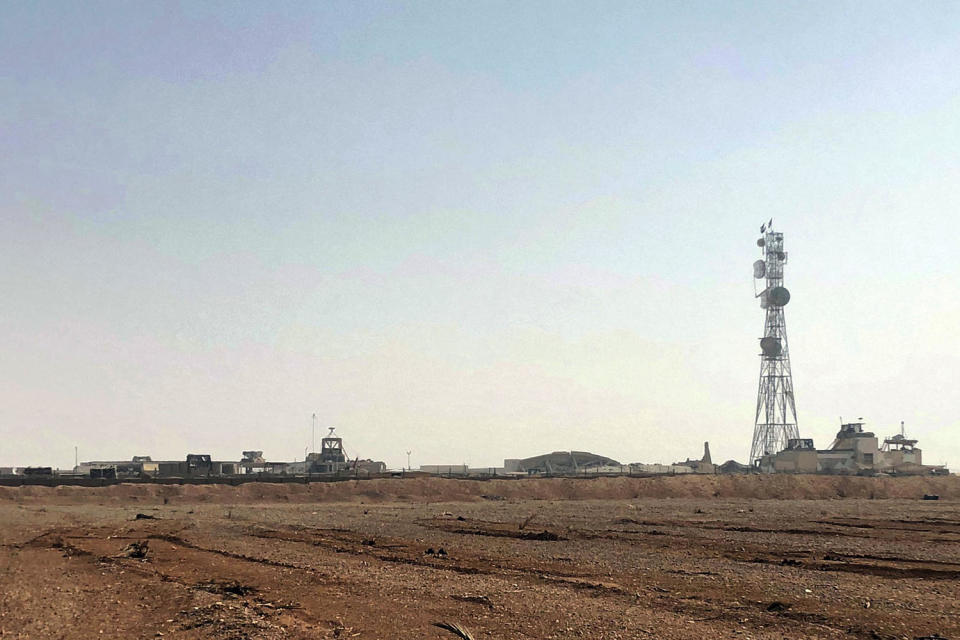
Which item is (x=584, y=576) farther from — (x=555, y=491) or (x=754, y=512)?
(x=555, y=491)

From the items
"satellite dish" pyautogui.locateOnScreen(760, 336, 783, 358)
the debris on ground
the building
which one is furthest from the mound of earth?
the debris on ground

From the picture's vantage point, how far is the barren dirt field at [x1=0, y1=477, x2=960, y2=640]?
23844mm

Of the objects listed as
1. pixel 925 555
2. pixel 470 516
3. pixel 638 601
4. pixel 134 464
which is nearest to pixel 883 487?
pixel 470 516

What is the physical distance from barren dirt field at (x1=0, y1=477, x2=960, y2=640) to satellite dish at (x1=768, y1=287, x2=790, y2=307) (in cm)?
9469

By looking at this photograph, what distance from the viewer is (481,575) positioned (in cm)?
3262

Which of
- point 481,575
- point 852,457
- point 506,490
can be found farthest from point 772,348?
point 481,575

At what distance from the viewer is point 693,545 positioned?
43.3m

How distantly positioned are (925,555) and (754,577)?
42.2 ft

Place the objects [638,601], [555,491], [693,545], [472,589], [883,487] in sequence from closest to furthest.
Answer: [638,601] → [472,589] → [693,545] → [555,491] → [883,487]

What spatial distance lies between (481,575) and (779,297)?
140 meters

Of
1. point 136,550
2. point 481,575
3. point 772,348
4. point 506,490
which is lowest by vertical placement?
point 506,490

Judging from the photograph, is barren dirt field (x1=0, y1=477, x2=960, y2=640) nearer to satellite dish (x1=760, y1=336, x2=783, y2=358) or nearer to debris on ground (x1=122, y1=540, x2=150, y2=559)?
debris on ground (x1=122, y1=540, x2=150, y2=559)

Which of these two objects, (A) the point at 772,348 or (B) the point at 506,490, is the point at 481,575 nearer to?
(B) the point at 506,490

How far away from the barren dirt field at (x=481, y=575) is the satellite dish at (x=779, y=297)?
94.7m
